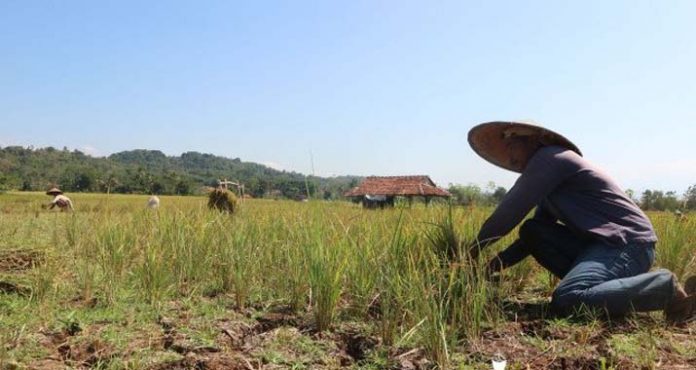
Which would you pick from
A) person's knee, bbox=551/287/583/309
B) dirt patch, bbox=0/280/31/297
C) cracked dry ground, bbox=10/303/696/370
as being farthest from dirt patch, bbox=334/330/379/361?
dirt patch, bbox=0/280/31/297

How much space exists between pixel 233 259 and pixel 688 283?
2432 mm

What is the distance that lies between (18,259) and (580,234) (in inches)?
133

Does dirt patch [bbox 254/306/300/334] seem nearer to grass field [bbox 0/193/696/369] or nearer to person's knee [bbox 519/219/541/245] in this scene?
grass field [bbox 0/193/696/369]

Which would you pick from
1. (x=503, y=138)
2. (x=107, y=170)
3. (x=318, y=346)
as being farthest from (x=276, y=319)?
(x=107, y=170)

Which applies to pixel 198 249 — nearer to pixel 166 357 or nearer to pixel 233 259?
pixel 233 259

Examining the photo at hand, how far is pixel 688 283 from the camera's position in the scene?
2.51 meters

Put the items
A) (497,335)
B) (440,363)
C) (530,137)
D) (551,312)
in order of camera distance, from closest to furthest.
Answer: (440,363) < (497,335) < (551,312) < (530,137)

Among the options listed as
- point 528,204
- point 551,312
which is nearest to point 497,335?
point 551,312

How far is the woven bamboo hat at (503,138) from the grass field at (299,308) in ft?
1.76

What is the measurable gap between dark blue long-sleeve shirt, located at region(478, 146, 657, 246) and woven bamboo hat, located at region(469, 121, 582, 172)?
0.47 ft

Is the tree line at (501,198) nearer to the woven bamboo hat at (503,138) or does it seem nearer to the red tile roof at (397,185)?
the woven bamboo hat at (503,138)

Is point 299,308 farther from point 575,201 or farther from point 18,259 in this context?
point 18,259

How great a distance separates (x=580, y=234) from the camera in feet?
8.98

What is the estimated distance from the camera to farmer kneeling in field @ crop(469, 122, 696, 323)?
7.59 ft
